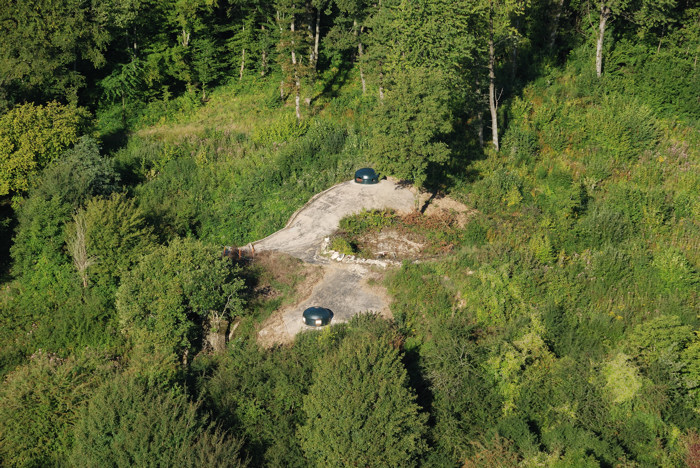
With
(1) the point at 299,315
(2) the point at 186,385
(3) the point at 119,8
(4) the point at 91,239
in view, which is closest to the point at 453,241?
(1) the point at 299,315

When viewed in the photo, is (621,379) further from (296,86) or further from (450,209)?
(296,86)

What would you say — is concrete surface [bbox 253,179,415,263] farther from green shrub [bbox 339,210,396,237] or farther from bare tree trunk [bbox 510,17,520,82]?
bare tree trunk [bbox 510,17,520,82]

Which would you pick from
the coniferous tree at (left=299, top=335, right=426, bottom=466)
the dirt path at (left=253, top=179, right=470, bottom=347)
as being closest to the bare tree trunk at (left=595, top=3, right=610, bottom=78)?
the dirt path at (left=253, top=179, right=470, bottom=347)

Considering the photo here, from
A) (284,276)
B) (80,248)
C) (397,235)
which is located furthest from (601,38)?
(80,248)

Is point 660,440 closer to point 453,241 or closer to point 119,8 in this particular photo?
point 453,241

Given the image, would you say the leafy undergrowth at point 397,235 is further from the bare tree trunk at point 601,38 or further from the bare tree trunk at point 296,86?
the bare tree trunk at point 601,38

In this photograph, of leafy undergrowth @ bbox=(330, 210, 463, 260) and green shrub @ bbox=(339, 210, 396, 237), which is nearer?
leafy undergrowth @ bbox=(330, 210, 463, 260)
